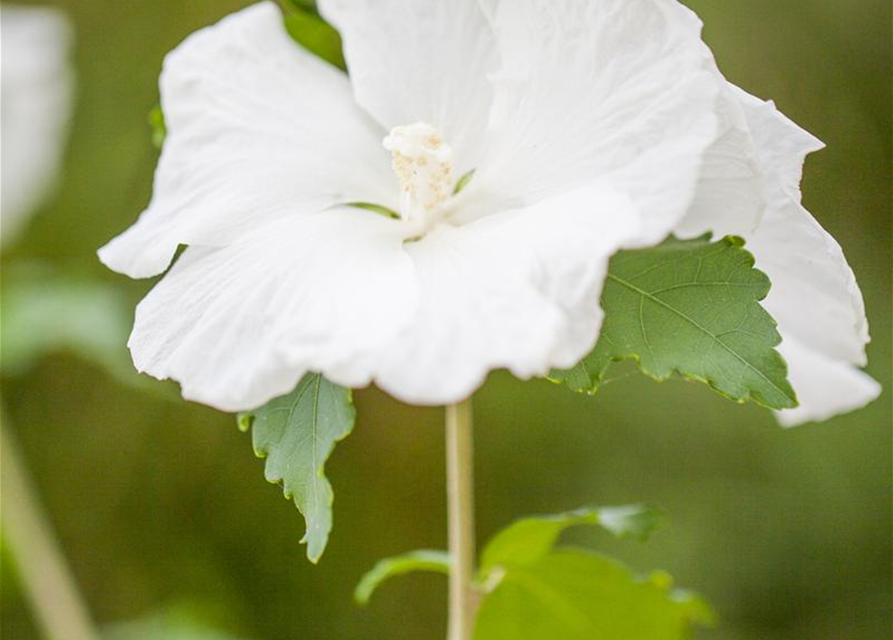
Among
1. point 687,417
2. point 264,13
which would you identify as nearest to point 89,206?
point 687,417

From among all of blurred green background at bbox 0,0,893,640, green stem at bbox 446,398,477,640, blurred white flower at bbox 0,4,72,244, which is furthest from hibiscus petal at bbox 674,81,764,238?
blurred green background at bbox 0,0,893,640

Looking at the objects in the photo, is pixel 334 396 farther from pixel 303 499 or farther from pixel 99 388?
pixel 99 388

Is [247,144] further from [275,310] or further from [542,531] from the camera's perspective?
[542,531]

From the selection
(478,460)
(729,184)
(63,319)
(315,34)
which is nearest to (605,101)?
(729,184)

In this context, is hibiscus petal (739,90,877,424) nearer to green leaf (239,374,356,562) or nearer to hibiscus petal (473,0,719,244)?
hibiscus petal (473,0,719,244)

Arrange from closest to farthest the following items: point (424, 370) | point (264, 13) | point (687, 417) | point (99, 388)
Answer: point (424, 370), point (264, 13), point (687, 417), point (99, 388)

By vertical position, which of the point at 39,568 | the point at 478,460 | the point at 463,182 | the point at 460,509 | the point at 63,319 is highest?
the point at 463,182
